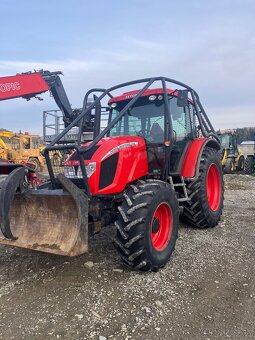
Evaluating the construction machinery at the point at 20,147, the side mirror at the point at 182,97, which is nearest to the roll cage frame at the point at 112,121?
the side mirror at the point at 182,97

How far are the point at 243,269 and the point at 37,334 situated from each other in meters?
2.60

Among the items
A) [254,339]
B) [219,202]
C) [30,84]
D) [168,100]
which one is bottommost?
[254,339]

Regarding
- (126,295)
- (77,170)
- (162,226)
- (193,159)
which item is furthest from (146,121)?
(126,295)

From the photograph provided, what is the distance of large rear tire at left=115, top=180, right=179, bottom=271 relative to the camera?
3896mm

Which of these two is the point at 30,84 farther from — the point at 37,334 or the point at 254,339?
the point at 254,339

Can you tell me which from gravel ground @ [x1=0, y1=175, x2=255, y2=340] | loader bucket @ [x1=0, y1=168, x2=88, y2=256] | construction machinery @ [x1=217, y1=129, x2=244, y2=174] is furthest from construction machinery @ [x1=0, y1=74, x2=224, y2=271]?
construction machinery @ [x1=217, y1=129, x2=244, y2=174]

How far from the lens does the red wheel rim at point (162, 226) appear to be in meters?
4.46

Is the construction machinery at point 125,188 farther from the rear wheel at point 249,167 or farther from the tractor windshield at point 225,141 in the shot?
the tractor windshield at point 225,141

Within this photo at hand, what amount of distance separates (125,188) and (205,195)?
175 centimetres

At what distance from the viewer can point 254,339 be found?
2.90m

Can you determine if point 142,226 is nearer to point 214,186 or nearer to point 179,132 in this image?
point 179,132

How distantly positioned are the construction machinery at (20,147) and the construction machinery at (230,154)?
34.1 feet

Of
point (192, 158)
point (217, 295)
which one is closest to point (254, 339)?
point (217, 295)

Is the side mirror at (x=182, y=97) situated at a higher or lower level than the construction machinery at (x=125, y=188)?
higher
